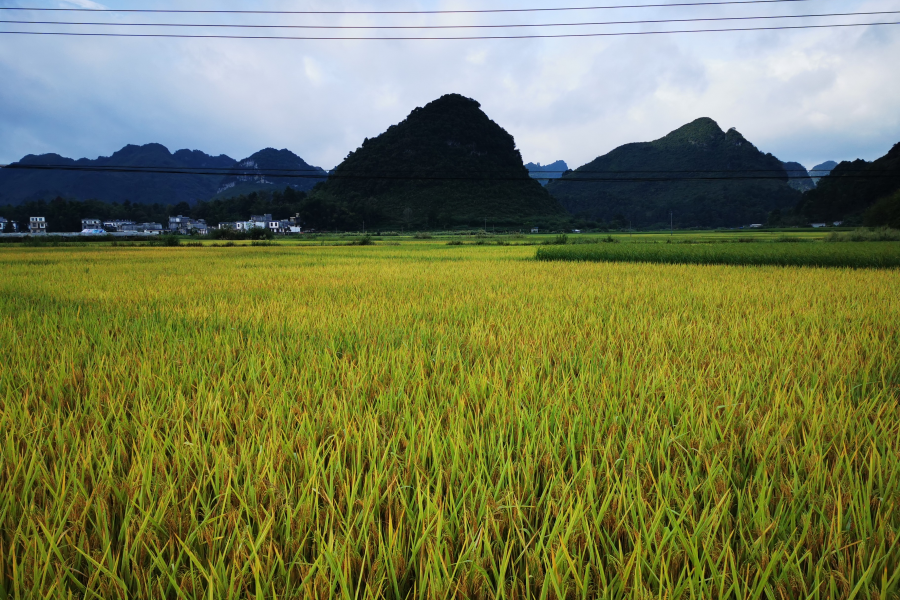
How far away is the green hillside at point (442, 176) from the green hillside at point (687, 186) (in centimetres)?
1153

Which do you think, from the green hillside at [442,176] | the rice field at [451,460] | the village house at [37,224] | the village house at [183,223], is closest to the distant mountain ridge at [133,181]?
the village house at [183,223]

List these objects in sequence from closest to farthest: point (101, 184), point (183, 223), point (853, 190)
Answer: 1. point (853, 190)
2. point (183, 223)
3. point (101, 184)

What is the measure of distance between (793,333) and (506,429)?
2747 millimetres

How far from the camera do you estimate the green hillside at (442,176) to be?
66.8m

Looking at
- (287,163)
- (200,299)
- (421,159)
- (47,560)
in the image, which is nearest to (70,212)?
(421,159)

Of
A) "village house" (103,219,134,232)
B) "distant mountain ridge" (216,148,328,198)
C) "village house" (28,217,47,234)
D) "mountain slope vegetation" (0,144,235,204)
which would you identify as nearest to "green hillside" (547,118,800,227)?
"village house" (103,219,134,232)

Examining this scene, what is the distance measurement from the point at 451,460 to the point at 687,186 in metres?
94.9

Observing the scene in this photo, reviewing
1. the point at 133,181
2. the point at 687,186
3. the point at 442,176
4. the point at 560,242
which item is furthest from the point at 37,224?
the point at 687,186

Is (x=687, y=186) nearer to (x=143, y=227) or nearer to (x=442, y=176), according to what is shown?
(x=442, y=176)

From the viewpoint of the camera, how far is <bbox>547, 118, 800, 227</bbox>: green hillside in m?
74.7

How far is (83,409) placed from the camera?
1.76 metres

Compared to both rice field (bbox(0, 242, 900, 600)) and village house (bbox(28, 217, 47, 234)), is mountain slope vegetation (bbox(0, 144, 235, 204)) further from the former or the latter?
rice field (bbox(0, 242, 900, 600))

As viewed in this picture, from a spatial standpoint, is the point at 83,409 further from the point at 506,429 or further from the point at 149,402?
the point at 506,429

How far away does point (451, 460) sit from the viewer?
1320mm
